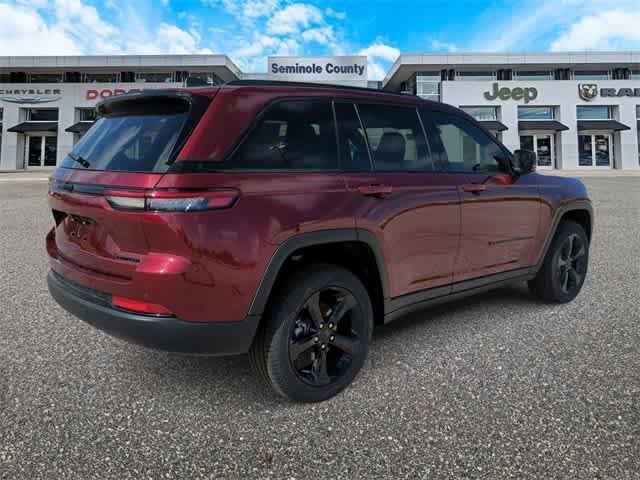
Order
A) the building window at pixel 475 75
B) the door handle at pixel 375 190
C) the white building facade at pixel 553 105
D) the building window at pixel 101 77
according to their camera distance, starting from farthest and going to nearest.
Answer: the building window at pixel 101 77
the building window at pixel 475 75
the white building facade at pixel 553 105
the door handle at pixel 375 190

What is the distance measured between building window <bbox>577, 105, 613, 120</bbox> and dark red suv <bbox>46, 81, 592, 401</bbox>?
145 feet

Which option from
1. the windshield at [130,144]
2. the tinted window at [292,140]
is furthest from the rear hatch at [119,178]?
the tinted window at [292,140]

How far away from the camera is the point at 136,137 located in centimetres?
228

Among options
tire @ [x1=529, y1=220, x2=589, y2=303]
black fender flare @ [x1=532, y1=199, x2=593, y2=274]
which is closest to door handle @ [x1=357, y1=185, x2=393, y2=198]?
black fender flare @ [x1=532, y1=199, x2=593, y2=274]

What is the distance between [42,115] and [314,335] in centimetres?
4754

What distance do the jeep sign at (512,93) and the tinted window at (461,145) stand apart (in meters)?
40.2

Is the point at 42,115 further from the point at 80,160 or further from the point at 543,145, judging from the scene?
the point at 80,160

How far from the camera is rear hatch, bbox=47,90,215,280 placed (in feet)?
6.69

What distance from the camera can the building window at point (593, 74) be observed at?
42.3m

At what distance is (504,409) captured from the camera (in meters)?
2.36

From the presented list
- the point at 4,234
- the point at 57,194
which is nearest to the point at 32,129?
the point at 4,234

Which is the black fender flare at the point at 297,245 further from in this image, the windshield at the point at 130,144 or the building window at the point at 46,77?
the building window at the point at 46,77

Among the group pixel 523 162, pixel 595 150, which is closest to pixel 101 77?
pixel 595 150

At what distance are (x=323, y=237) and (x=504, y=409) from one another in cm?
131
